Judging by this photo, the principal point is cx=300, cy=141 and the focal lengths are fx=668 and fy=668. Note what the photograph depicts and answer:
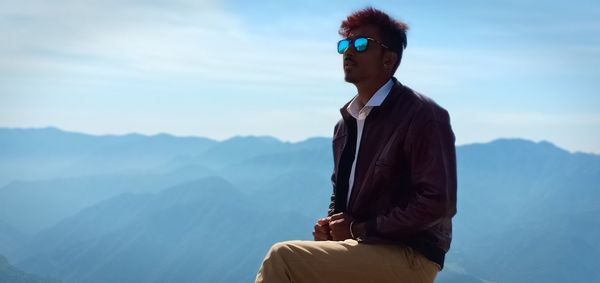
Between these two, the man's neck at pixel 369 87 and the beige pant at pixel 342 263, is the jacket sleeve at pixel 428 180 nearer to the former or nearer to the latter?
the beige pant at pixel 342 263

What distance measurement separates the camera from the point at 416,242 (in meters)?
3.88

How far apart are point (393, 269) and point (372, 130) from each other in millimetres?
836

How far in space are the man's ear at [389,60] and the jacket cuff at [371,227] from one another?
0.98 meters

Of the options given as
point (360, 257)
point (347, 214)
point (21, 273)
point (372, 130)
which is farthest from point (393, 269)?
point (21, 273)

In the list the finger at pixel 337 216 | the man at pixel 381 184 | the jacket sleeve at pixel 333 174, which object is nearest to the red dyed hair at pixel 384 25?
the man at pixel 381 184

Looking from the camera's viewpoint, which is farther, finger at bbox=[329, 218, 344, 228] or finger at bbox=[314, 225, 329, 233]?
finger at bbox=[314, 225, 329, 233]

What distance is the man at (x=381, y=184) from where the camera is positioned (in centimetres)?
368

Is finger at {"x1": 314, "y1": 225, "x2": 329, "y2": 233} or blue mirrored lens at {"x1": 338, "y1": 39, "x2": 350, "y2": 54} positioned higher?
blue mirrored lens at {"x1": 338, "y1": 39, "x2": 350, "y2": 54}

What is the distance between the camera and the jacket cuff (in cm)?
388

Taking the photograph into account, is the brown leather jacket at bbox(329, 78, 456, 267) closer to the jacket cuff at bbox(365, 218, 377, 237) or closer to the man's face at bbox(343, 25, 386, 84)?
the jacket cuff at bbox(365, 218, 377, 237)

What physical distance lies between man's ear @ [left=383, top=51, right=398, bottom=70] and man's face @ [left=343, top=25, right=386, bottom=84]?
21 millimetres

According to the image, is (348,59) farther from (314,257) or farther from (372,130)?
(314,257)

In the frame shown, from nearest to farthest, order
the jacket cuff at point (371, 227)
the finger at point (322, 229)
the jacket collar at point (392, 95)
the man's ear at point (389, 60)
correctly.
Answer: the jacket cuff at point (371, 227)
the jacket collar at point (392, 95)
the man's ear at point (389, 60)
the finger at point (322, 229)

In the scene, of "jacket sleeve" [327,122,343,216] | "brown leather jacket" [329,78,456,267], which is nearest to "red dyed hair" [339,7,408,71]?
"brown leather jacket" [329,78,456,267]
